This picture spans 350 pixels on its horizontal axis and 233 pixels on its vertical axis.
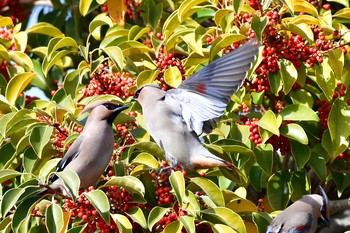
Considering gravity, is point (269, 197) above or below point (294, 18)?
below

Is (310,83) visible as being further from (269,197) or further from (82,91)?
(82,91)

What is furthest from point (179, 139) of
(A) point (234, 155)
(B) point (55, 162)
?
(B) point (55, 162)

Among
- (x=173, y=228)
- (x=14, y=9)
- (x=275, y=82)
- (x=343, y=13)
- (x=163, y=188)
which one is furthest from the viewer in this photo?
(x=14, y=9)

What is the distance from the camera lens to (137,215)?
4.18 metres

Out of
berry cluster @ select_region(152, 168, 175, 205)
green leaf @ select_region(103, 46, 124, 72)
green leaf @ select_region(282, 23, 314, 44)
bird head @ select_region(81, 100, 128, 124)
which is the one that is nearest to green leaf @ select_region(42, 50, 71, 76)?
green leaf @ select_region(103, 46, 124, 72)

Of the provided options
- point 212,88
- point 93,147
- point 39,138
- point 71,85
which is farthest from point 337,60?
point 39,138

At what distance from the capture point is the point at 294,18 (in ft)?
15.5

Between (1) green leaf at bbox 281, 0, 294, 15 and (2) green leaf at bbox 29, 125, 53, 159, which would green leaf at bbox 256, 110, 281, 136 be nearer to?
(1) green leaf at bbox 281, 0, 294, 15

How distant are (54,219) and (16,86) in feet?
3.60

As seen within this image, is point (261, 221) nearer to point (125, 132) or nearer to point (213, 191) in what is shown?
point (213, 191)

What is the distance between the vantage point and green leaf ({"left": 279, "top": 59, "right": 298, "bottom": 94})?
4.65 metres

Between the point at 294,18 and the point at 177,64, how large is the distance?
0.58 meters

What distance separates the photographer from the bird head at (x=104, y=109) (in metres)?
4.49

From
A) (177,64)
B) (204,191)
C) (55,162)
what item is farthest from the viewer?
(177,64)
